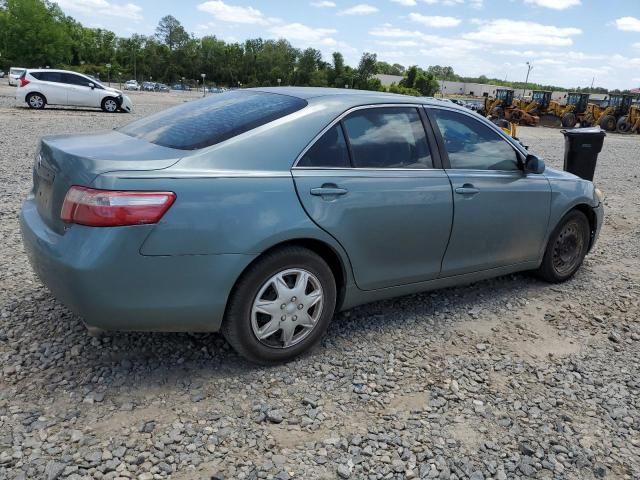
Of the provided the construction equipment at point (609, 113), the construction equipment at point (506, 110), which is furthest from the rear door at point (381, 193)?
the construction equipment at point (609, 113)

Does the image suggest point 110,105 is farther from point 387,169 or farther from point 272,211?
point 272,211

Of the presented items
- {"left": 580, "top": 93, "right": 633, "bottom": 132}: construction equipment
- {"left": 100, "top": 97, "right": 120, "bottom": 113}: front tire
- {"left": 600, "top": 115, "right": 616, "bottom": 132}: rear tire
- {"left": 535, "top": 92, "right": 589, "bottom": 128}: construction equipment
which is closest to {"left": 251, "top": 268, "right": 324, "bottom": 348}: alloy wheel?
{"left": 100, "top": 97, "right": 120, "bottom": 113}: front tire

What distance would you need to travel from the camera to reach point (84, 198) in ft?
8.65

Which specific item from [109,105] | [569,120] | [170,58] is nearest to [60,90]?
[109,105]

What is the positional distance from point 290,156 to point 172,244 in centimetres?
84

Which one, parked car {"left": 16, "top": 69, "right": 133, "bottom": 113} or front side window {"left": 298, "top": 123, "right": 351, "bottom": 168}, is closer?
front side window {"left": 298, "top": 123, "right": 351, "bottom": 168}

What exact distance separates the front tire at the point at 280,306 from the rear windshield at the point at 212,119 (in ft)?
2.42

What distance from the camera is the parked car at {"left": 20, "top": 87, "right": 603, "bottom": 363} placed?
2.66m

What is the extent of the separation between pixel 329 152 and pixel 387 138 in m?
0.51

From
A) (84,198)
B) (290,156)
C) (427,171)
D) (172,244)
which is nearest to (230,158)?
(290,156)

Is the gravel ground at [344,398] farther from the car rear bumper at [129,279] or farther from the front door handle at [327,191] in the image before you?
the front door handle at [327,191]

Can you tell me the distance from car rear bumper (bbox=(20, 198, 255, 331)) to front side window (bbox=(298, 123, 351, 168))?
0.70 m

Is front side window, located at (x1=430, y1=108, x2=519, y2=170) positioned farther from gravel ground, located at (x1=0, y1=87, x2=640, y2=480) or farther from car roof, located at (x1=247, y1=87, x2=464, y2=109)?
gravel ground, located at (x1=0, y1=87, x2=640, y2=480)

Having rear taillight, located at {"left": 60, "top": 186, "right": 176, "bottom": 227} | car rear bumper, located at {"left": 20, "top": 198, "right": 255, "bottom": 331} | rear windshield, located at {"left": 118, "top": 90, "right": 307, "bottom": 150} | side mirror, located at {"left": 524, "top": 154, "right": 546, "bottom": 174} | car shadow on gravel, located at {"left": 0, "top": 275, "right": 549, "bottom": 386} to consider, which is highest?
rear windshield, located at {"left": 118, "top": 90, "right": 307, "bottom": 150}
